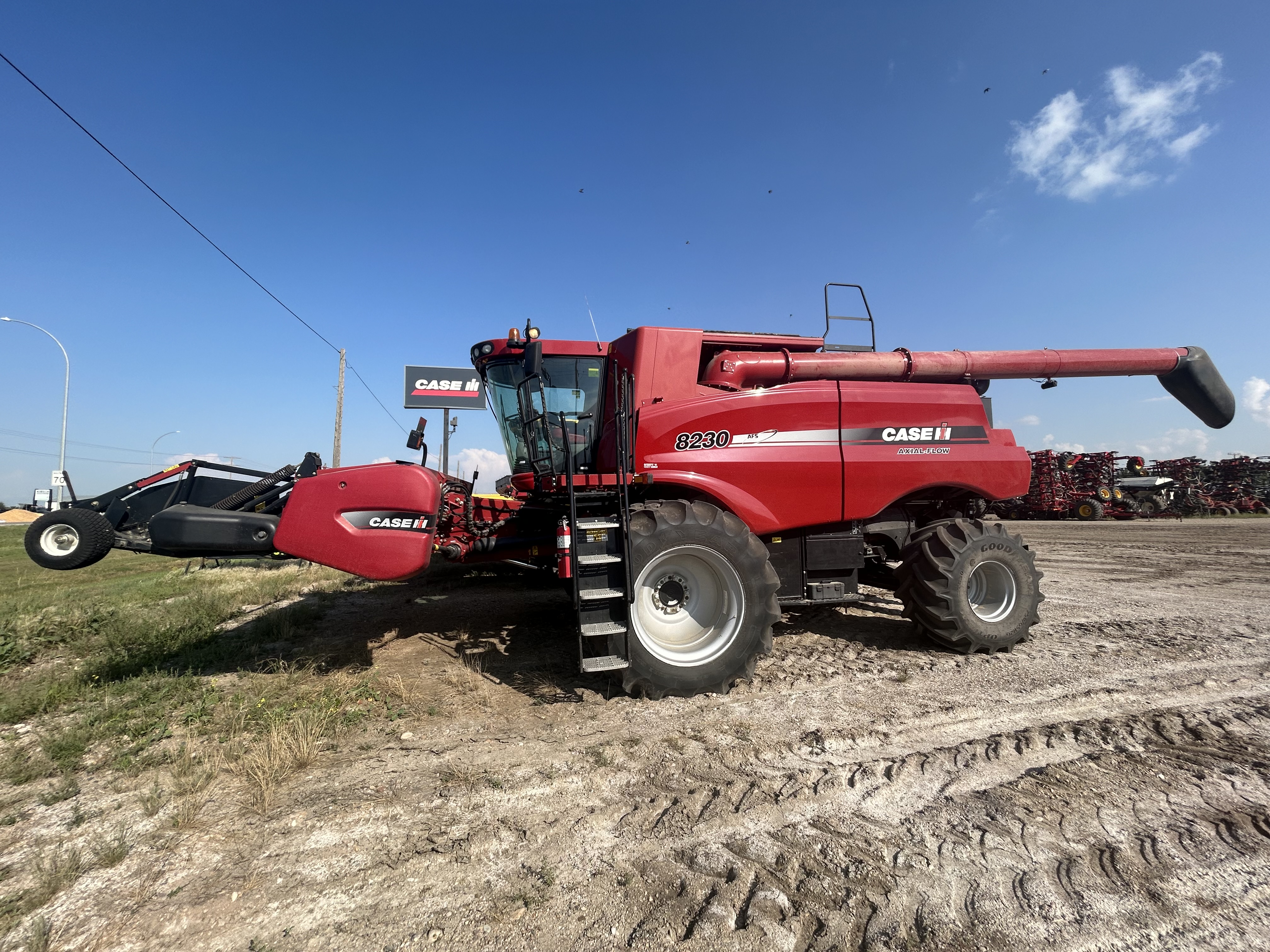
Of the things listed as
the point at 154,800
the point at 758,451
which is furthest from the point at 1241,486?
the point at 154,800

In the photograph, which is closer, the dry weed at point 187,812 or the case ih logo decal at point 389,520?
the dry weed at point 187,812

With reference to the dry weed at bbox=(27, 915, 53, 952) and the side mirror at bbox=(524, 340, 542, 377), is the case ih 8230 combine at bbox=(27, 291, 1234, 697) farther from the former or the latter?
the dry weed at bbox=(27, 915, 53, 952)

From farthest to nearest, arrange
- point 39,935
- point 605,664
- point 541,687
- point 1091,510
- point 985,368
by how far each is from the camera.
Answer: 1. point 1091,510
2. point 985,368
3. point 541,687
4. point 605,664
5. point 39,935

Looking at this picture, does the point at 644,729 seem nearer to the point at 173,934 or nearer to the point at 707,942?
the point at 707,942

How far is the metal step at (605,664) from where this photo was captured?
375 centimetres

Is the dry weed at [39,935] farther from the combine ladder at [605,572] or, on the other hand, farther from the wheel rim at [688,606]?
the wheel rim at [688,606]

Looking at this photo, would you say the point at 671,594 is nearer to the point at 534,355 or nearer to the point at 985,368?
the point at 534,355

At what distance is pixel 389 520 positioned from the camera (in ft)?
13.2

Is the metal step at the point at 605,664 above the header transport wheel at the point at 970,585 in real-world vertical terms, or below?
below

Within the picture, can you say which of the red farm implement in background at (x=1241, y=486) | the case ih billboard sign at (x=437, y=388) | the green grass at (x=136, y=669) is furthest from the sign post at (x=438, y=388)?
the red farm implement in background at (x=1241, y=486)

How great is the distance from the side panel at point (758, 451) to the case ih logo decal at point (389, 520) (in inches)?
65.9

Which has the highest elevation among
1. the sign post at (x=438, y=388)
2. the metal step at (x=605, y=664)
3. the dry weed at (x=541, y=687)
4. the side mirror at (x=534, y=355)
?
the sign post at (x=438, y=388)

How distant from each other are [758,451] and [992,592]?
2765 millimetres

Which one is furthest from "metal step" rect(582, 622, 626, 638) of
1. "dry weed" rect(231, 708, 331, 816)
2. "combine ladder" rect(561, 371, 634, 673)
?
"dry weed" rect(231, 708, 331, 816)
